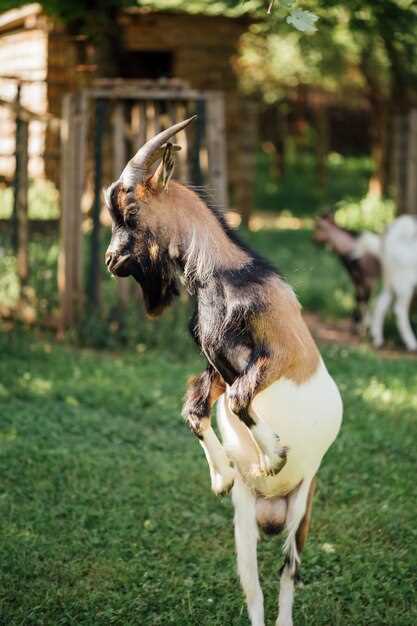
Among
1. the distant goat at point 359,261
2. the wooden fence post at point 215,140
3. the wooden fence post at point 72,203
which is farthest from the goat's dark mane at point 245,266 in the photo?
the distant goat at point 359,261

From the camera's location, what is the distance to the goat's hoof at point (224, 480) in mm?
3715

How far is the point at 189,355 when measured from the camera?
901 cm

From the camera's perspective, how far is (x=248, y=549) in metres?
3.76

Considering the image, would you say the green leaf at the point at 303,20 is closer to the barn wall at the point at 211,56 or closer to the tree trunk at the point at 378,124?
the barn wall at the point at 211,56

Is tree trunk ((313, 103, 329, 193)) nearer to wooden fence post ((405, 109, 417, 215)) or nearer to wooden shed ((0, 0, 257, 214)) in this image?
wooden shed ((0, 0, 257, 214))

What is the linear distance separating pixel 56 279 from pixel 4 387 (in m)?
2.34

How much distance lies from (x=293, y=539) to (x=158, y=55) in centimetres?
1705

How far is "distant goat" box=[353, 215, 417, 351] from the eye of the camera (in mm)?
10070

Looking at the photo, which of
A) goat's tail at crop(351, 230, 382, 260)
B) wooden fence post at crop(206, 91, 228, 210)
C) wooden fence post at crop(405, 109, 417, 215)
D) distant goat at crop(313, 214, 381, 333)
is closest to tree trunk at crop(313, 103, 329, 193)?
wooden fence post at crop(405, 109, 417, 215)

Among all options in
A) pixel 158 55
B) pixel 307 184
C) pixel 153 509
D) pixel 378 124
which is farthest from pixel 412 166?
pixel 307 184

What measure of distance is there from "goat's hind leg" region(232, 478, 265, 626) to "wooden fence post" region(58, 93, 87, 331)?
18.9 feet

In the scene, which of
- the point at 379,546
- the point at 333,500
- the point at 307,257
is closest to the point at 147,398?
the point at 333,500

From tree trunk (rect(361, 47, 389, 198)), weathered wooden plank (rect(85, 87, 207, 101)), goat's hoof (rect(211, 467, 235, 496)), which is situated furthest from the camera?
tree trunk (rect(361, 47, 389, 198))

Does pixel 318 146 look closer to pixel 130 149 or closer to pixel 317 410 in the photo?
pixel 130 149
